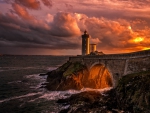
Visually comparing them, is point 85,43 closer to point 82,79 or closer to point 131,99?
point 82,79

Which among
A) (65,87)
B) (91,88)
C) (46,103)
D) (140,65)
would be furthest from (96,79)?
(140,65)

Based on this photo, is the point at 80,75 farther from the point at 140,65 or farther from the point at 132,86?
the point at 132,86

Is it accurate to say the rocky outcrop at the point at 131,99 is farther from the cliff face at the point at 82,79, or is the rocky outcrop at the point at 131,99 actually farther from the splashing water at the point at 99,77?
the splashing water at the point at 99,77

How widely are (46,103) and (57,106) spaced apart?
11.8 ft

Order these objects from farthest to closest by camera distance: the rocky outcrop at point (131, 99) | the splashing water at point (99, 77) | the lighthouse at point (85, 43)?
1. the lighthouse at point (85, 43)
2. the splashing water at point (99, 77)
3. the rocky outcrop at point (131, 99)

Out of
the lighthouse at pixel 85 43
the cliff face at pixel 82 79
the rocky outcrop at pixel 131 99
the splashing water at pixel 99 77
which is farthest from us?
the lighthouse at pixel 85 43

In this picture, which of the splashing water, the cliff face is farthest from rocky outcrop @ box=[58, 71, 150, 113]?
the splashing water

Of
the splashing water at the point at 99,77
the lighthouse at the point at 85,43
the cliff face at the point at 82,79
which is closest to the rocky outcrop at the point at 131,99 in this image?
the cliff face at the point at 82,79

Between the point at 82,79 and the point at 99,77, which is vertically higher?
the point at 99,77

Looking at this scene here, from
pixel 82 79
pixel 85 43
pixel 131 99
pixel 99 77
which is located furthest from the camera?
pixel 85 43

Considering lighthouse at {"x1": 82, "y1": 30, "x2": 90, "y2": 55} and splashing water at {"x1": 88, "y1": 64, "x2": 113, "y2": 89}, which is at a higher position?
lighthouse at {"x1": 82, "y1": 30, "x2": 90, "y2": 55}

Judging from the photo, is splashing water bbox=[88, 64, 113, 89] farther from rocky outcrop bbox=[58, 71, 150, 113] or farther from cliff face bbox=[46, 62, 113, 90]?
rocky outcrop bbox=[58, 71, 150, 113]

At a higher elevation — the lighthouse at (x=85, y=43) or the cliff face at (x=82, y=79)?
the lighthouse at (x=85, y=43)

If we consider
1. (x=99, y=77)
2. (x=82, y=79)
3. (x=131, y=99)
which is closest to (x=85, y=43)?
(x=99, y=77)
